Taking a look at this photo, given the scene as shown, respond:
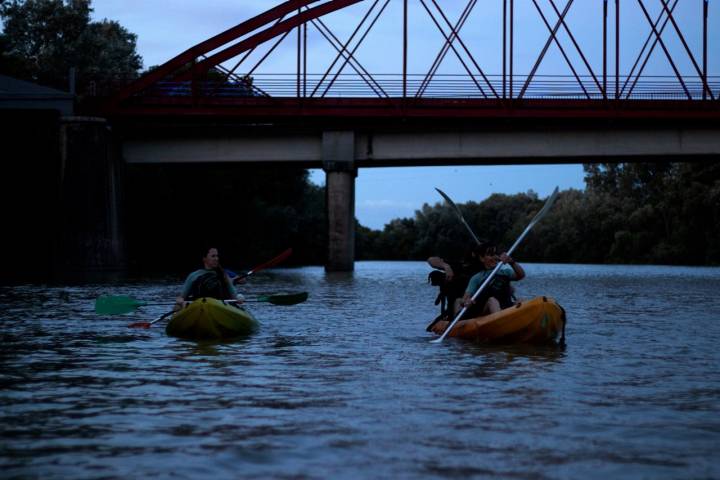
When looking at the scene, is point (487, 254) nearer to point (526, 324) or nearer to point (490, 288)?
point (490, 288)

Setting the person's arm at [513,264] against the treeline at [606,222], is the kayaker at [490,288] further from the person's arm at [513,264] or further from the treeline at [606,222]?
the treeline at [606,222]

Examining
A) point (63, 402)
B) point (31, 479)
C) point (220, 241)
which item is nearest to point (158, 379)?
point (63, 402)

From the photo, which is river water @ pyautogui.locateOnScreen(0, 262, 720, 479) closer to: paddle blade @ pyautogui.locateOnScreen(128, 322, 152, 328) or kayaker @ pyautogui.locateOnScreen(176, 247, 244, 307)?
paddle blade @ pyautogui.locateOnScreen(128, 322, 152, 328)

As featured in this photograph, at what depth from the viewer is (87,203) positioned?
43781 mm

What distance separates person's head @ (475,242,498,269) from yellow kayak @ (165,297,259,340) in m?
3.51

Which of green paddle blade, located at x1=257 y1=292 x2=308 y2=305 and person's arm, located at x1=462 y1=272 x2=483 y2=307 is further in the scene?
green paddle blade, located at x1=257 y1=292 x2=308 y2=305

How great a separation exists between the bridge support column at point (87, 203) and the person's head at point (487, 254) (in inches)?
1169

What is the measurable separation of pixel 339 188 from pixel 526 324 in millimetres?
34796

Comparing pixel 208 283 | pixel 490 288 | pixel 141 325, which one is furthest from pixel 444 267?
pixel 141 325

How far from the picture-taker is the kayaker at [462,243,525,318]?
15102 millimetres

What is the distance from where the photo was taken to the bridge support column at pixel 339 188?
158ft

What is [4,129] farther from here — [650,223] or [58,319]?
[650,223]

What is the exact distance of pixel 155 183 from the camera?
57.4 metres

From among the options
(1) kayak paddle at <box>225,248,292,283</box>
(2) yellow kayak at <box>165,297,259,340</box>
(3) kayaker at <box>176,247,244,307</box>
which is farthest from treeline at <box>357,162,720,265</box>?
(2) yellow kayak at <box>165,297,259,340</box>
